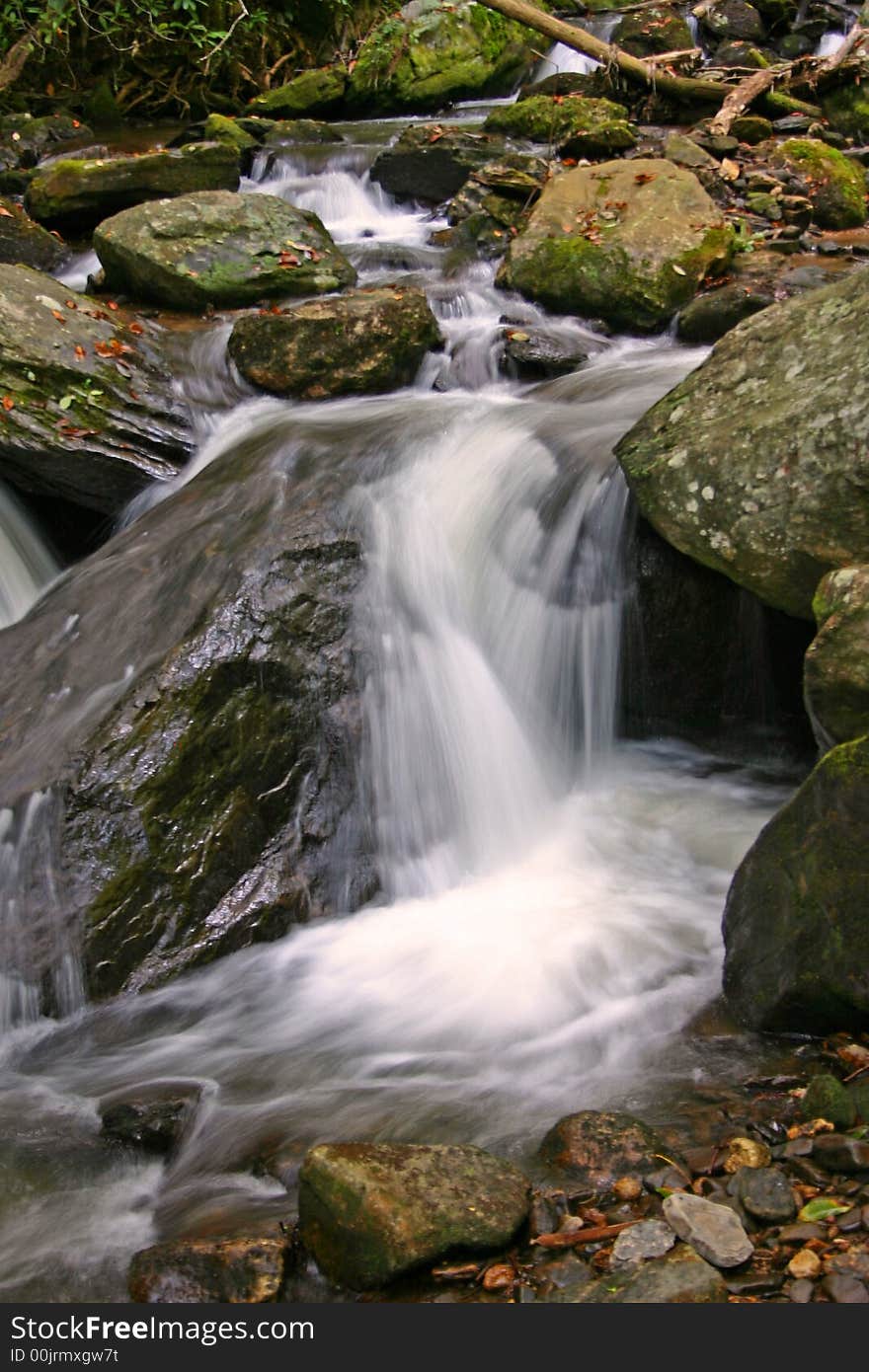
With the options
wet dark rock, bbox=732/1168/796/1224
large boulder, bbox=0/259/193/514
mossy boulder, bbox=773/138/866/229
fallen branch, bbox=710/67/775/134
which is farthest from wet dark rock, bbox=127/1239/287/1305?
fallen branch, bbox=710/67/775/134

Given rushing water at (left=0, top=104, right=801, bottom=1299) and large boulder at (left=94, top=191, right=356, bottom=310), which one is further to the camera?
large boulder at (left=94, top=191, right=356, bottom=310)

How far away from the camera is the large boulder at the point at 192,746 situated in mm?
4465

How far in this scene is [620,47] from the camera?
1373cm

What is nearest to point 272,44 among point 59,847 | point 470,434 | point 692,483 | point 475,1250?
point 470,434

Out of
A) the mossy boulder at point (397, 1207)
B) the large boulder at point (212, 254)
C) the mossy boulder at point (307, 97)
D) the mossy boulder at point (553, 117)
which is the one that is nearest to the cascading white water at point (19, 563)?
the large boulder at point (212, 254)

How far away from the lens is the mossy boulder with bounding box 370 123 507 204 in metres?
10.8

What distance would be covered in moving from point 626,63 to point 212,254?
6396 mm

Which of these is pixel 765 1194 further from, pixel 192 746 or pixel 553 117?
pixel 553 117

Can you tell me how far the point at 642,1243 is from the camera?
274 centimetres

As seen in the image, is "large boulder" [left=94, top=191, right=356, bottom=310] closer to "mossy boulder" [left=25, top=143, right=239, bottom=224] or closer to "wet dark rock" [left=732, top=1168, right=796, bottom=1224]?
"mossy boulder" [left=25, top=143, right=239, bottom=224]

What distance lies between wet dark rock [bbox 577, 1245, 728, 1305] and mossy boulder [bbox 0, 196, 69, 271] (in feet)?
28.9

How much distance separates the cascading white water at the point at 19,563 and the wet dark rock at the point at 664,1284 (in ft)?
16.5

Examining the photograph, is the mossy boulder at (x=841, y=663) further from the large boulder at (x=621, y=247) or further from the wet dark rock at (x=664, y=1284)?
the large boulder at (x=621, y=247)

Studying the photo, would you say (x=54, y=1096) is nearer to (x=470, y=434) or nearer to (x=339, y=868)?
(x=339, y=868)
